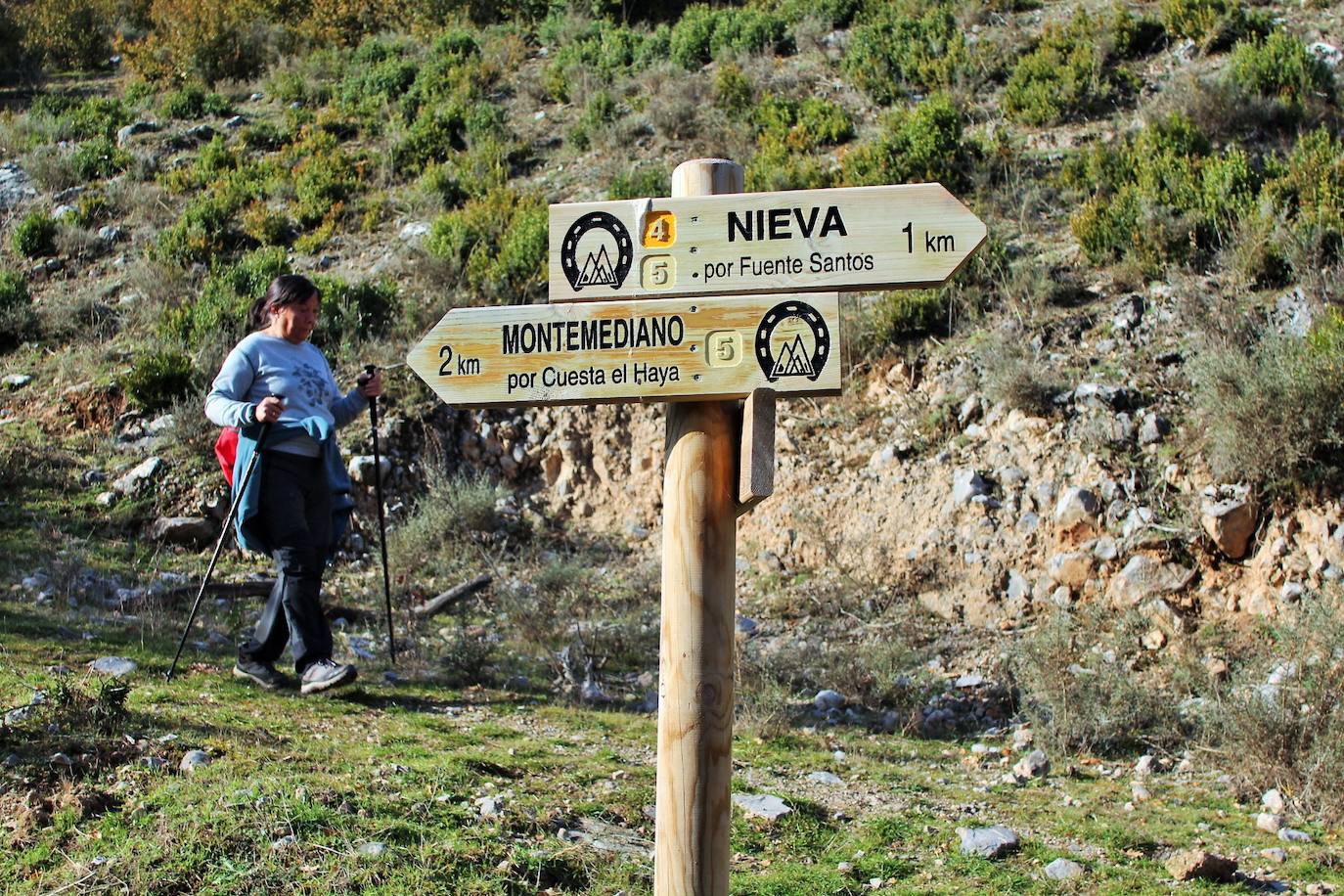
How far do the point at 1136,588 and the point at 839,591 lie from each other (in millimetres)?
1776

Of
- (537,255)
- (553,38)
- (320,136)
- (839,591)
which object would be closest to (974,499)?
(839,591)

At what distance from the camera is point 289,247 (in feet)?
41.1

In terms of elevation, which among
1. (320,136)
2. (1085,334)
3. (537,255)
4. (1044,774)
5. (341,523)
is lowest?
(1044,774)

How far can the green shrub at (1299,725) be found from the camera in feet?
15.7

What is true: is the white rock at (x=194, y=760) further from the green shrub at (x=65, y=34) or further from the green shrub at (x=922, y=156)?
the green shrub at (x=65, y=34)

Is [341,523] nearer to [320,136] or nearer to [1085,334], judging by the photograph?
[1085,334]

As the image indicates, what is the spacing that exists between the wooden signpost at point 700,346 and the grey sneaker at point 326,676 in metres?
2.57

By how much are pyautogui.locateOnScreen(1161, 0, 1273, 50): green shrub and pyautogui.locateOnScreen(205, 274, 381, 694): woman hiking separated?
9.76 m

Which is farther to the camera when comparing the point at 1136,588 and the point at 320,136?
the point at 320,136

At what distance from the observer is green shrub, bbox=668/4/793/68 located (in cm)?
1412

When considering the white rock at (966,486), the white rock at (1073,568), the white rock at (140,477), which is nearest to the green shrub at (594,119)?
the white rock at (140,477)

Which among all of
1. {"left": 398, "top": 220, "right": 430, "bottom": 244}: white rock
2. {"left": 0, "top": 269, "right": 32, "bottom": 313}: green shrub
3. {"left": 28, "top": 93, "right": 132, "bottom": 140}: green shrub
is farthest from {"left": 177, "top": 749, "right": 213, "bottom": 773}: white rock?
{"left": 28, "top": 93, "right": 132, "bottom": 140}: green shrub

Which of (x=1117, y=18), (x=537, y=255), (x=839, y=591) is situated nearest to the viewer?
(x=839, y=591)

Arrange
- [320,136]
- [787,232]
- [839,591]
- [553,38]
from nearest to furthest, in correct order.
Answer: [787,232], [839,591], [320,136], [553,38]
